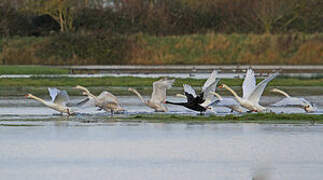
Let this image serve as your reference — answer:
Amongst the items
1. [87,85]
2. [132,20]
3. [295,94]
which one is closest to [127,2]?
[132,20]

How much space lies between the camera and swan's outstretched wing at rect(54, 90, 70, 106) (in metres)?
24.2

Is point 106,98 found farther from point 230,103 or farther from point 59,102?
point 230,103

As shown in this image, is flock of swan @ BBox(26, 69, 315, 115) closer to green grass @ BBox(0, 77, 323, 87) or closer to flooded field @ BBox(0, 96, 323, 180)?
flooded field @ BBox(0, 96, 323, 180)

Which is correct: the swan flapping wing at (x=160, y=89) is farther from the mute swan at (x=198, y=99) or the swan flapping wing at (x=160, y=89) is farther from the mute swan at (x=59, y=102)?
the mute swan at (x=59, y=102)

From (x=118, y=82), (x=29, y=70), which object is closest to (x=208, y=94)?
(x=118, y=82)

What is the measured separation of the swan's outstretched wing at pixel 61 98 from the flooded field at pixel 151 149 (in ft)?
1.34

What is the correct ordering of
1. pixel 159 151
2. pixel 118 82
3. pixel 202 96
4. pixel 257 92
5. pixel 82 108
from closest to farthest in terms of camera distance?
pixel 159 151 → pixel 257 92 → pixel 202 96 → pixel 82 108 → pixel 118 82

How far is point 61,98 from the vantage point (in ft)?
80.1

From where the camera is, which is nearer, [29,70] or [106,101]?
[106,101]

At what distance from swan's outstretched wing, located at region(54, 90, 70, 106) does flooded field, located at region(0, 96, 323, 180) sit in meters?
0.41

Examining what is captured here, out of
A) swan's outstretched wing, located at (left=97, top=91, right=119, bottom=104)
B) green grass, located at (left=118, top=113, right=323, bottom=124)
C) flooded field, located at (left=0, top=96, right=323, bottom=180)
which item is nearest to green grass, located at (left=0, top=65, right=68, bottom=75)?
flooded field, located at (left=0, top=96, right=323, bottom=180)

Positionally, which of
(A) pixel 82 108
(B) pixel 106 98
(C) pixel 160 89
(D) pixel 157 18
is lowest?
(A) pixel 82 108

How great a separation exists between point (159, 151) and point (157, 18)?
41.4 meters

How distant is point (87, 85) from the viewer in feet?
119
